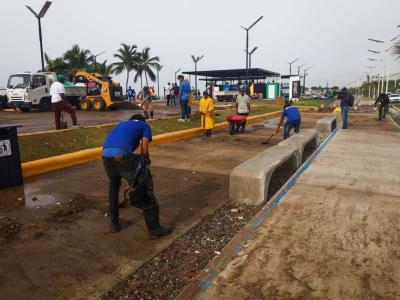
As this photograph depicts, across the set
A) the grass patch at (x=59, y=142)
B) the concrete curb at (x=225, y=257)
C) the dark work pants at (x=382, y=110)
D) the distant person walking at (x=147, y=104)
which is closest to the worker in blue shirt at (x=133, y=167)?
the concrete curb at (x=225, y=257)

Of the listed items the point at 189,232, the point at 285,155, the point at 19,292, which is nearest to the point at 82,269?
the point at 19,292

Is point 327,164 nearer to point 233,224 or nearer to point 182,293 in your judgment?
point 233,224

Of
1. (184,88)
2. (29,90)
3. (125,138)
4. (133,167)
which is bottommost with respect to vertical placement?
(133,167)

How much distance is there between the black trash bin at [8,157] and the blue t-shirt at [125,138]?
263cm

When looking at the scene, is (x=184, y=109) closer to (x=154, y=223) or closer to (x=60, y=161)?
(x=60, y=161)

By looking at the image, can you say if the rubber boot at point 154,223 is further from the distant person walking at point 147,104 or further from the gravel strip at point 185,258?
the distant person walking at point 147,104

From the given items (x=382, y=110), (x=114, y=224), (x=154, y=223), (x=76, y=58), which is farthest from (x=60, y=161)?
(x=76, y=58)

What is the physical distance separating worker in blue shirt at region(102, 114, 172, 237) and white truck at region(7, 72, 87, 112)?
17.8 metres

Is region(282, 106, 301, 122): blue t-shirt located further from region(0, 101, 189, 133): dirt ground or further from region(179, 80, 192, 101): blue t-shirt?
region(0, 101, 189, 133): dirt ground

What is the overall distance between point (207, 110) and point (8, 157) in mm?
7157

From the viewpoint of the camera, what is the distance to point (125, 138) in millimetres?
3973

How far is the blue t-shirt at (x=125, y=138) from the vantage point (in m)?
3.94

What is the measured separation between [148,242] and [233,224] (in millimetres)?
1232

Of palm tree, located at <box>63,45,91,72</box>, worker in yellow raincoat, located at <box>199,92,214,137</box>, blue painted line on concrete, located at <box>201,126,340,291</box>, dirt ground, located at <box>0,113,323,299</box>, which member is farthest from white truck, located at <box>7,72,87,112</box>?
palm tree, located at <box>63,45,91,72</box>
